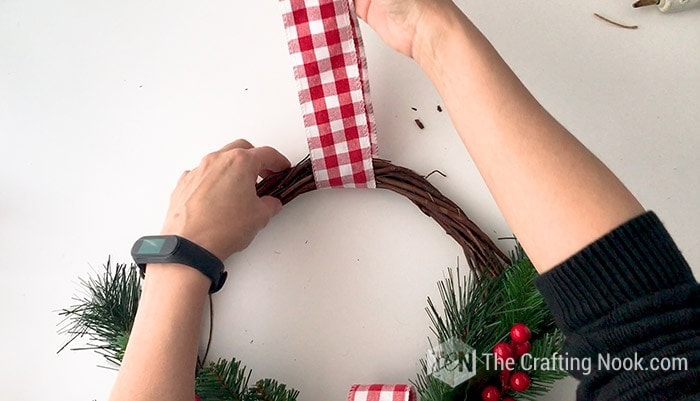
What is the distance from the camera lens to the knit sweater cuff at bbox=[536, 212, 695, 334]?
55cm

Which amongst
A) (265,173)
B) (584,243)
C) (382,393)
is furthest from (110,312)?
(584,243)

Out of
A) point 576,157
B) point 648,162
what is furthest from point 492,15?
point 576,157

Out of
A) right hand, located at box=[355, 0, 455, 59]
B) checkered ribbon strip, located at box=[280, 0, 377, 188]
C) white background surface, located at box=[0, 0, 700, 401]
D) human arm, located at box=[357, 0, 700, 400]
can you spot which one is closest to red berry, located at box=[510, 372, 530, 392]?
white background surface, located at box=[0, 0, 700, 401]

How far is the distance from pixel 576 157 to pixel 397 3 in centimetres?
31

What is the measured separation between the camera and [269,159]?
92cm

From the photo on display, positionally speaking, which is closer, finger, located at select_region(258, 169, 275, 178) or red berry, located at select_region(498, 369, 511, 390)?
red berry, located at select_region(498, 369, 511, 390)

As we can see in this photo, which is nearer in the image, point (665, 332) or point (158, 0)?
point (665, 332)

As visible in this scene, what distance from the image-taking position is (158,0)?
1039 millimetres

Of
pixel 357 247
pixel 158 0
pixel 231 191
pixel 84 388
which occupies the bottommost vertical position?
pixel 84 388

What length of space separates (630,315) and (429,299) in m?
0.39

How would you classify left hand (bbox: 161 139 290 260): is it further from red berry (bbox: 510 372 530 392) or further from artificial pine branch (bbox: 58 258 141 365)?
red berry (bbox: 510 372 530 392)

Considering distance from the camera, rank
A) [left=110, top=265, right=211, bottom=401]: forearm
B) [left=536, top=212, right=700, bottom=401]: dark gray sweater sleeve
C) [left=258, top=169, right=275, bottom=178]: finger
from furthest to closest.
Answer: [left=258, top=169, right=275, bottom=178]: finger < [left=110, top=265, right=211, bottom=401]: forearm < [left=536, top=212, right=700, bottom=401]: dark gray sweater sleeve

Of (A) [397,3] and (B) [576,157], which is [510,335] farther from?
(A) [397,3]

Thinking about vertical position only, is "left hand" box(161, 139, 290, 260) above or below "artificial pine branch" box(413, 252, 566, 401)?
above
